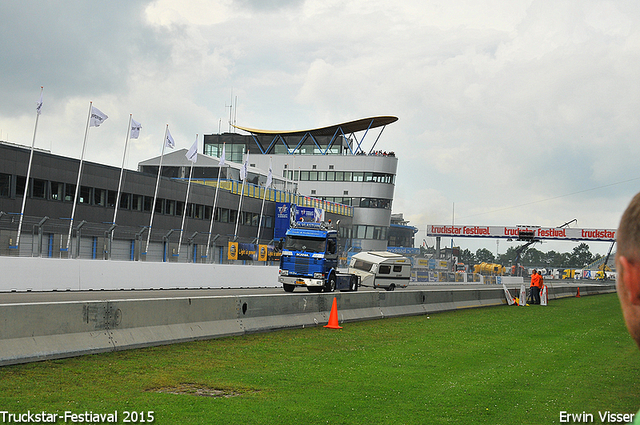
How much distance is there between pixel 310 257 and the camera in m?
34.7

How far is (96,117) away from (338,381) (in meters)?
31.2

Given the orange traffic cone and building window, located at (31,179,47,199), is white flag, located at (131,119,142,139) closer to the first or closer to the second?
building window, located at (31,179,47,199)

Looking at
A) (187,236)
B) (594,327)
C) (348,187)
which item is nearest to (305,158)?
(348,187)

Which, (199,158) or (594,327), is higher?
(199,158)

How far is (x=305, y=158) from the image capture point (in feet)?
351

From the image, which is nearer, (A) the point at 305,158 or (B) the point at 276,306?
(B) the point at 276,306

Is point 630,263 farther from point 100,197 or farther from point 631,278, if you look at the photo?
point 100,197

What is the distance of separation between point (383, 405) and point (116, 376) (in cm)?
365

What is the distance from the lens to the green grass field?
7.58m

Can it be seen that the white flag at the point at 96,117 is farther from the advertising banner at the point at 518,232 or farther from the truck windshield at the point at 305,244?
the advertising banner at the point at 518,232

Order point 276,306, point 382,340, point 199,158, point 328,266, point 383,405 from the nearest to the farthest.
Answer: point 383,405 < point 382,340 < point 276,306 < point 328,266 < point 199,158

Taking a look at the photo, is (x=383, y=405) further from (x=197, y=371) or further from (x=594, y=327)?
(x=594, y=327)

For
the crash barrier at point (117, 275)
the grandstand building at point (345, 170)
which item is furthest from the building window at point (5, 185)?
the grandstand building at point (345, 170)

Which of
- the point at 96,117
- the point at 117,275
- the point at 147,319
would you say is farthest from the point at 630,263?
the point at 96,117
